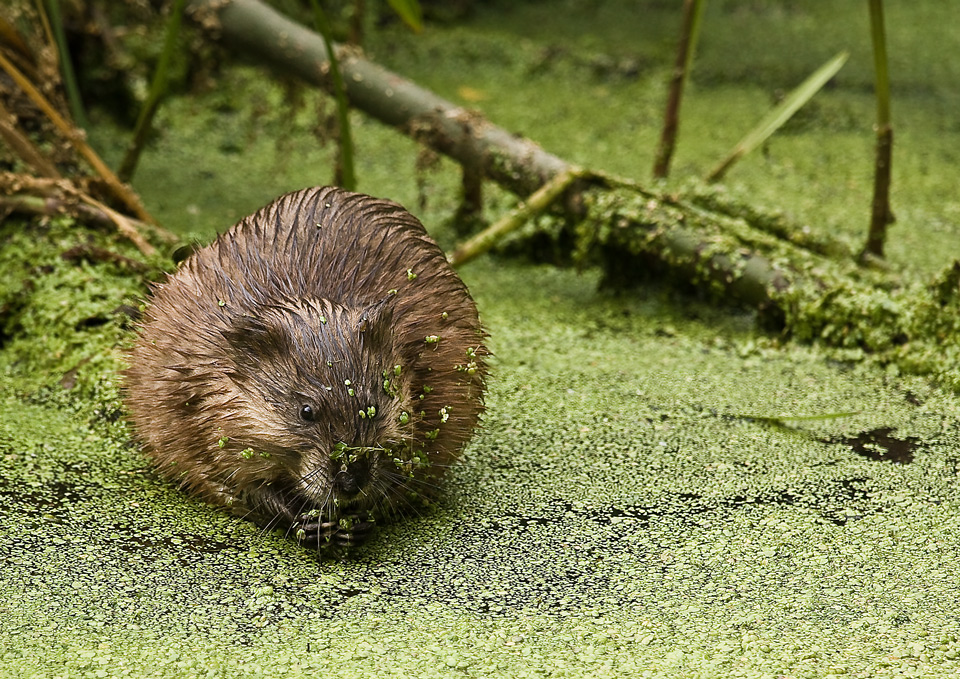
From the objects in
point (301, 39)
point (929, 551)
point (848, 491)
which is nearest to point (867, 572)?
point (929, 551)

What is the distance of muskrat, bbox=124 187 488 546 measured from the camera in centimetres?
214

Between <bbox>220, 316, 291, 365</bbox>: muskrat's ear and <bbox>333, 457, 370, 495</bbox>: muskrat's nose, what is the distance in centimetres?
27

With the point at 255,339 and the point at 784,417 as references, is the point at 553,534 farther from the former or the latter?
the point at 784,417

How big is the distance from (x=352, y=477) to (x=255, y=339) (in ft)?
1.13

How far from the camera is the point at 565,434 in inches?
111

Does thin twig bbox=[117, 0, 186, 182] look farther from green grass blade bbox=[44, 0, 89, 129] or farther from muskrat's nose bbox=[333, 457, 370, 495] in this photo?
muskrat's nose bbox=[333, 457, 370, 495]

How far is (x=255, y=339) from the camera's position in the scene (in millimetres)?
2172

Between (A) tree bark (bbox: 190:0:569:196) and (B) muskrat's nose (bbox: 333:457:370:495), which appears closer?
(B) muskrat's nose (bbox: 333:457:370:495)

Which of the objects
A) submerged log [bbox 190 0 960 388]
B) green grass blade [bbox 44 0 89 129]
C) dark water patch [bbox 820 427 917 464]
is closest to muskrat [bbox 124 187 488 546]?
dark water patch [bbox 820 427 917 464]

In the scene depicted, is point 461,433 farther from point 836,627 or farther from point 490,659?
point 836,627

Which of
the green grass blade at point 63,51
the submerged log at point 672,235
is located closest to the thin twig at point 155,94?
the green grass blade at point 63,51

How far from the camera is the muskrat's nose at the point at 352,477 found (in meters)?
2.10

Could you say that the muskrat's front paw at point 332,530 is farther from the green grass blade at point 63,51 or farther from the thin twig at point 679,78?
the thin twig at point 679,78

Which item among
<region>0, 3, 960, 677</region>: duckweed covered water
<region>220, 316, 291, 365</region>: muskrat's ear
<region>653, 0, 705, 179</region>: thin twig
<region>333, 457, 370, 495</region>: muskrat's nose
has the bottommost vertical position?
<region>0, 3, 960, 677</region>: duckweed covered water
